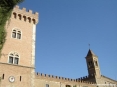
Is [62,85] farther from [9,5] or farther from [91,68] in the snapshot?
[9,5]

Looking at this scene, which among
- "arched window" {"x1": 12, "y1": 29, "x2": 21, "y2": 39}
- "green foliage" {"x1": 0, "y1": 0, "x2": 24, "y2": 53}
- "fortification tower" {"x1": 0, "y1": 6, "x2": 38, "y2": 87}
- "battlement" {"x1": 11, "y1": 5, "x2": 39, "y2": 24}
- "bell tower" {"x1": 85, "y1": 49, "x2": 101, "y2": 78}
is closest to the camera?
"green foliage" {"x1": 0, "y1": 0, "x2": 24, "y2": 53}

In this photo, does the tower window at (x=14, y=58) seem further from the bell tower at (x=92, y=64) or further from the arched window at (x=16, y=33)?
the bell tower at (x=92, y=64)

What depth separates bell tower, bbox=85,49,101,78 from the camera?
139ft

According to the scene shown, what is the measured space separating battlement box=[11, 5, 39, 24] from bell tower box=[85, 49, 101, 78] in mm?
21794

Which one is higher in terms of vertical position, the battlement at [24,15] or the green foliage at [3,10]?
the battlement at [24,15]

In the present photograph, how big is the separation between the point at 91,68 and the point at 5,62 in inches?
1050

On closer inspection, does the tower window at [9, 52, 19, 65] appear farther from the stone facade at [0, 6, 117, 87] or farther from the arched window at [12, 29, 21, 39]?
the arched window at [12, 29, 21, 39]

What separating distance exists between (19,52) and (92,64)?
25025mm

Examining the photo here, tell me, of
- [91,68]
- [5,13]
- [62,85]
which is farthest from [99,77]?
[5,13]

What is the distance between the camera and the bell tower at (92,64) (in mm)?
42519

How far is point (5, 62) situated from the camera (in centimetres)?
2123

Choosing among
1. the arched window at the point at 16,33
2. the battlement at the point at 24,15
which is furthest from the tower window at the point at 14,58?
the battlement at the point at 24,15

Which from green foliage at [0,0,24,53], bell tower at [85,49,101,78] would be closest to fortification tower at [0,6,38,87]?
green foliage at [0,0,24,53]

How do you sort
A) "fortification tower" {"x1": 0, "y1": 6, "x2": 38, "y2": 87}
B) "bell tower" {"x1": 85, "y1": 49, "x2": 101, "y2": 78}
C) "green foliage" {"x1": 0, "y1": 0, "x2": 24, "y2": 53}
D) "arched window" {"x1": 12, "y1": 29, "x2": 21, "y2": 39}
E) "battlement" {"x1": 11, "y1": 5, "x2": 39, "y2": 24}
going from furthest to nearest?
"bell tower" {"x1": 85, "y1": 49, "x2": 101, "y2": 78}
"battlement" {"x1": 11, "y1": 5, "x2": 39, "y2": 24}
"arched window" {"x1": 12, "y1": 29, "x2": 21, "y2": 39}
"fortification tower" {"x1": 0, "y1": 6, "x2": 38, "y2": 87}
"green foliage" {"x1": 0, "y1": 0, "x2": 24, "y2": 53}
